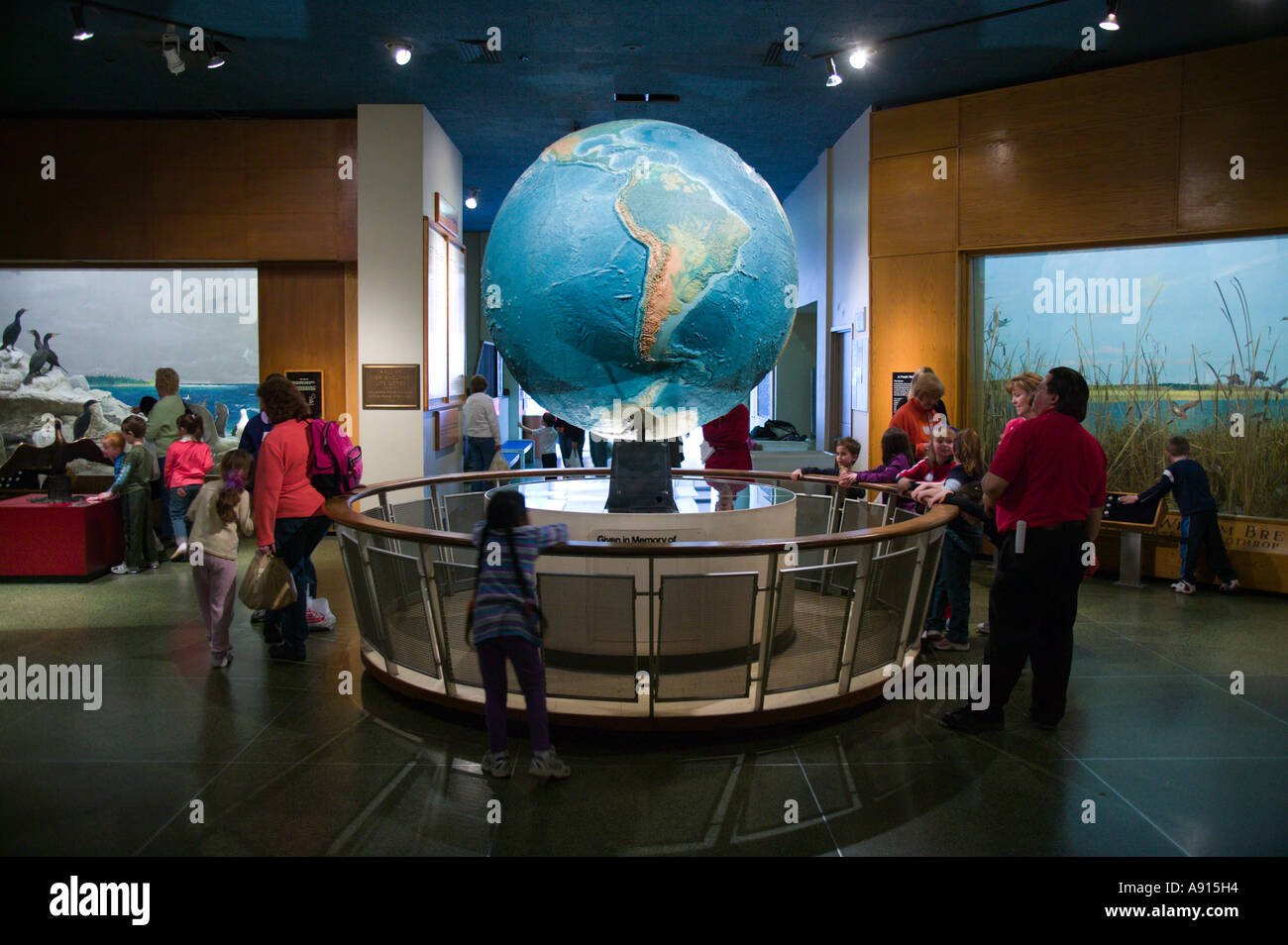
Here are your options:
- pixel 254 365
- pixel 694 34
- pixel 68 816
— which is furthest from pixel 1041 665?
pixel 254 365

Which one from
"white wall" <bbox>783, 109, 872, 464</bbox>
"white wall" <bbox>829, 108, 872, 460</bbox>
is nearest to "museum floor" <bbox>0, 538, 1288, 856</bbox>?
"white wall" <bbox>829, 108, 872, 460</bbox>

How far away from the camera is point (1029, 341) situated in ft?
27.5

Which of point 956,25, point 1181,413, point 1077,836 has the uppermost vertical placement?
point 956,25

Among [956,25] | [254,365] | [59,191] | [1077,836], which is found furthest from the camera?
[254,365]

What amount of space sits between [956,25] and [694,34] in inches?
82.1

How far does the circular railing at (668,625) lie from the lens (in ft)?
12.5

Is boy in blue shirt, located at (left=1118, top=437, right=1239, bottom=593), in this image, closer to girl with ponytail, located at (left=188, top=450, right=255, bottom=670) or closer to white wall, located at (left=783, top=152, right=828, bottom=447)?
white wall, located at (left=783, top=152, right=828, bottom=447)

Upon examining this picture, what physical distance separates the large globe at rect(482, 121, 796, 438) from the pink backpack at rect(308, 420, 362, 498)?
1.14 metres

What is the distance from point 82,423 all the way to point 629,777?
363 inches

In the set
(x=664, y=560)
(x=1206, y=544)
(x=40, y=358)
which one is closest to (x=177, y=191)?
(x=40, y=358)

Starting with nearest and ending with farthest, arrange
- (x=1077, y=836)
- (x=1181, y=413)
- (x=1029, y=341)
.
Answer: (x=1077, y=836) < (x=1181, y=413) < (x=1029, y=341)

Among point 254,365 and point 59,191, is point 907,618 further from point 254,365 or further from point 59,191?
point 59,191

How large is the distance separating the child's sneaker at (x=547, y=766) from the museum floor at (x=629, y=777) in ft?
0.21

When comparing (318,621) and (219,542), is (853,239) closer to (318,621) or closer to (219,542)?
(318,621)
